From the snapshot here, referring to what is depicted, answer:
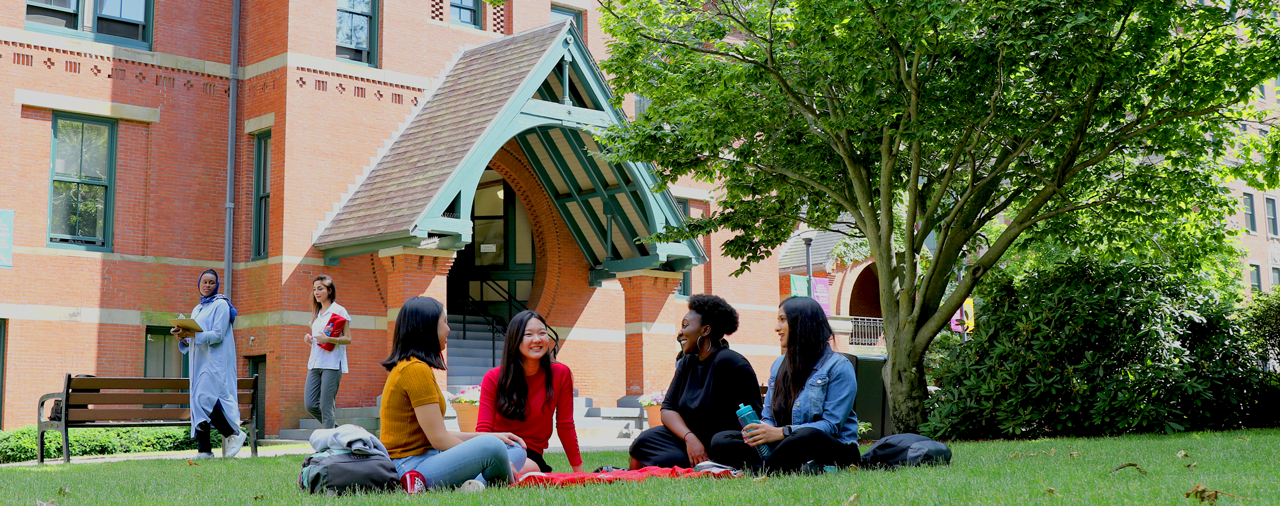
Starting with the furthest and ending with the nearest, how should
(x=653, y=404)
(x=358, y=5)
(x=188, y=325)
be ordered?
1. (x=358, y=5)
2. (x=653, y=404)
3. (x=188, y=325)

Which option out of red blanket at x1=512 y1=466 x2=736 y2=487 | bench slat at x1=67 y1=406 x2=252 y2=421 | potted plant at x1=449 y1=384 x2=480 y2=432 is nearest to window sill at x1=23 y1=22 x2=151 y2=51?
potted plant at x1=449 y1=384 x2=480 y2=432

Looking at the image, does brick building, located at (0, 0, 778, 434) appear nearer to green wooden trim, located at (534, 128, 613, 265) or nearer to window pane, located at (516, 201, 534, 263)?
green wooden trim, located at (534, 128, 613, 265)

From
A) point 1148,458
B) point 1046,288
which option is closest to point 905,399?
point 1046,288

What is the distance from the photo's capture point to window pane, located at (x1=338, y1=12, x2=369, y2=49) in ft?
61.3

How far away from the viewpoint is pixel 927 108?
1120 centimetres

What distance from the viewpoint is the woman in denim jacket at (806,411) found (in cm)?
662

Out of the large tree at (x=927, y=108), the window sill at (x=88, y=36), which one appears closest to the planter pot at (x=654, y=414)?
the large tree at (x=927, y=108)

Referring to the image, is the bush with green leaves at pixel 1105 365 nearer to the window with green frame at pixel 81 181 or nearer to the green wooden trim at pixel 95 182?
the green wooden trim at pixel 95 182

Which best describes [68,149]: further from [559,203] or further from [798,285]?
[798,285]

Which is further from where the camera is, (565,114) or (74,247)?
(565,114)

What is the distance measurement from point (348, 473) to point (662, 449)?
2.46 metres

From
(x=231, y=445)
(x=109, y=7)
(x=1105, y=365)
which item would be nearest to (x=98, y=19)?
(x=109, y=7)

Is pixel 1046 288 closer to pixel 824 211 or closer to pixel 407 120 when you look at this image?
pixel 824 211

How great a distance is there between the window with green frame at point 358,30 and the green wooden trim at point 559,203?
301cm
